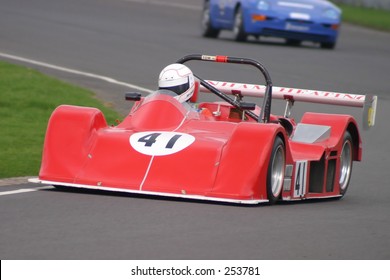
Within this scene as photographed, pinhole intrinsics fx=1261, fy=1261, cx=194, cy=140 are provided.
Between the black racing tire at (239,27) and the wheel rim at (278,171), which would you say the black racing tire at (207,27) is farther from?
the wheel rim at (278,171)

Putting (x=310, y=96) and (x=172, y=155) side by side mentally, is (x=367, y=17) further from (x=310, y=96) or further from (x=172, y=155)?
(x=172, y=155)

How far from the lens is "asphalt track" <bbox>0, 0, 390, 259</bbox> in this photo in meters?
7.71

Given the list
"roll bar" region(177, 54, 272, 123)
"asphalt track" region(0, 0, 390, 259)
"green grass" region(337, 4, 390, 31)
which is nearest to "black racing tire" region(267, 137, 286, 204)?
"asphalt track" region(0, 0, 390, 259)

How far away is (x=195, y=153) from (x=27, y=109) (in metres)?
6.09

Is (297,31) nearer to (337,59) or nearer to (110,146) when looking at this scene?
(337,59)

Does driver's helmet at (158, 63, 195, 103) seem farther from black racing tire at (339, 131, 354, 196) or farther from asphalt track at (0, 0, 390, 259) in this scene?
black racing tire at (339, 131, 354, 196)

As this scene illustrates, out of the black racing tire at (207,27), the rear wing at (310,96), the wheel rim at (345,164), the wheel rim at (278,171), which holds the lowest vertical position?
the black racing tire at (207,27)

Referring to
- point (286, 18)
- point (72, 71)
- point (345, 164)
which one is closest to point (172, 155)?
point (345, 164)

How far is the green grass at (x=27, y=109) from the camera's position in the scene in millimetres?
11922

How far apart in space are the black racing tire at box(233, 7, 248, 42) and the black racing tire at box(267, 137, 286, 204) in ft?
53.0

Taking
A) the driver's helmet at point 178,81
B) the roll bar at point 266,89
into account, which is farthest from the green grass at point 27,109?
the roll bar at point 266,89

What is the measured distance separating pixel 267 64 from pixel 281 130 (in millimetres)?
12704

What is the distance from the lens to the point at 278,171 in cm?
996

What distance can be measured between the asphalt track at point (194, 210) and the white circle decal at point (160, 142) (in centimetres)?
39
